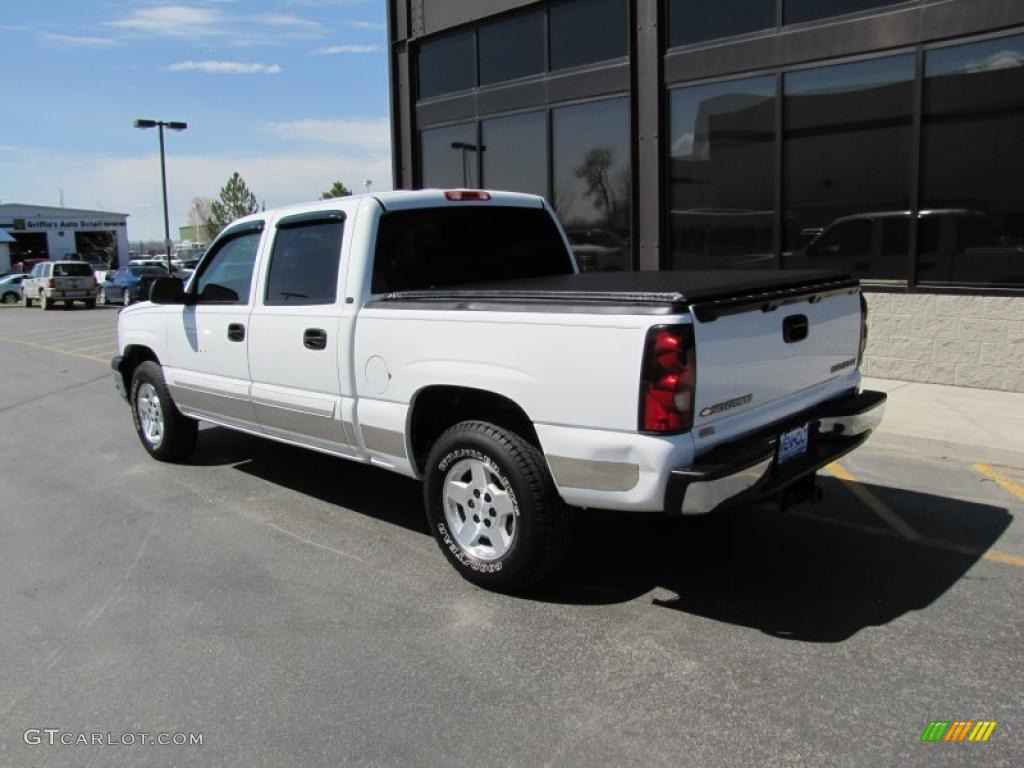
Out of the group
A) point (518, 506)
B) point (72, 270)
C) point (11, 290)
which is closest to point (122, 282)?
point (72, 270)

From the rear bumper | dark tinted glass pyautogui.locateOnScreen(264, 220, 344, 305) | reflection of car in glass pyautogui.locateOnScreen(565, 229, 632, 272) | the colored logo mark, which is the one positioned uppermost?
reflection of car in glass pyautogui.locateOnScreen(565, 229, 632, 272)

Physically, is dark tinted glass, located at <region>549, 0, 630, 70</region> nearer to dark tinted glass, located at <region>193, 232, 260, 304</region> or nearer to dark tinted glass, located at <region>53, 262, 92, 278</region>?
dark tinted glass, located at <region>193, 232, 260, 304</region>

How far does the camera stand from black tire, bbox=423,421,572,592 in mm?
3830

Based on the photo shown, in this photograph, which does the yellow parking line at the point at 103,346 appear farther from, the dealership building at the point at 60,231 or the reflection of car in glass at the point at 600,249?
the dealership building at the point at 60,231

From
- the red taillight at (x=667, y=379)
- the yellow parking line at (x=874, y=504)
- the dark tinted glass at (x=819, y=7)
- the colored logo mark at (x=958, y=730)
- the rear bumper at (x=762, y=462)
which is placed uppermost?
the dark tinted glass at (x=819, y=7)

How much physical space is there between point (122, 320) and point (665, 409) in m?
5.34

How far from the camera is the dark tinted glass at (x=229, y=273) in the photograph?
561 centimetres

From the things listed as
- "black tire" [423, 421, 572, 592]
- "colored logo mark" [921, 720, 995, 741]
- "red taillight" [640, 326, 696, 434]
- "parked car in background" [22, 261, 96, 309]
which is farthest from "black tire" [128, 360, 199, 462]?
"parked car in background" [22, 261, 96, 309]

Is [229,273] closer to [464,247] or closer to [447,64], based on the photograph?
[464,247]

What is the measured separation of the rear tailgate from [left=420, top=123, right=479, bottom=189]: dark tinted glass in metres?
10.3

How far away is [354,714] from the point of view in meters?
3.10

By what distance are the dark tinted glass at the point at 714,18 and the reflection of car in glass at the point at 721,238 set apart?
2.18 meters

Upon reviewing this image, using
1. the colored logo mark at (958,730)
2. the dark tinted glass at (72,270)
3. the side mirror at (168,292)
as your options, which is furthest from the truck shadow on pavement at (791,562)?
the dark tinted glass at (72,270)

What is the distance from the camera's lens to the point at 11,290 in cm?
3622
